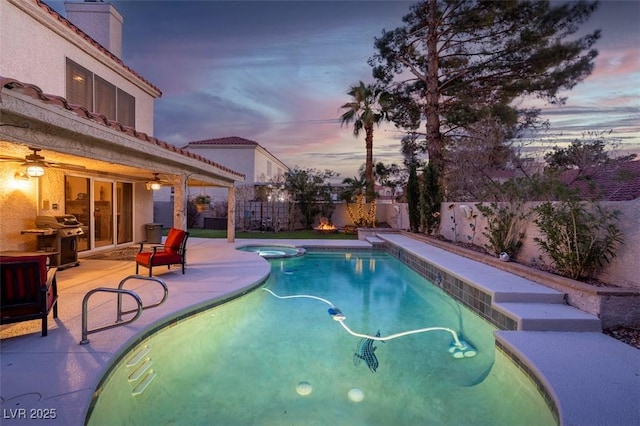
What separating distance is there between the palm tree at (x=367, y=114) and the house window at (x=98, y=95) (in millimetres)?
13591

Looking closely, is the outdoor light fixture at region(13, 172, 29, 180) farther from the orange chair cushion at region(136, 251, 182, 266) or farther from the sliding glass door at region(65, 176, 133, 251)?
the orange chair cushion at region(136, 251, 182, 266)

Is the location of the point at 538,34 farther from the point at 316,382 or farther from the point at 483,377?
the point at 316,382

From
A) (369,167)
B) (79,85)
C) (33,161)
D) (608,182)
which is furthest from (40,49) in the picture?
(369,167)

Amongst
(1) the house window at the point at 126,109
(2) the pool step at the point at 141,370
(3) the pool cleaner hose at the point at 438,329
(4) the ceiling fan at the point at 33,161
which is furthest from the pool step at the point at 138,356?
(1) the house window at the point at 126,109

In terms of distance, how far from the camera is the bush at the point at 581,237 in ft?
20.4

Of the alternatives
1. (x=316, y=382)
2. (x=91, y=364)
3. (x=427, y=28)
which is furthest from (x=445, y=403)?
(x=427, y=28)

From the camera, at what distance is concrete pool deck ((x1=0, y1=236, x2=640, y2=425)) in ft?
10.5

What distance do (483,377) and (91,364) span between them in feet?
16.6

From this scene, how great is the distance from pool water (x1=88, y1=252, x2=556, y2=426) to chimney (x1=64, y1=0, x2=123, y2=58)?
1103 centimetres

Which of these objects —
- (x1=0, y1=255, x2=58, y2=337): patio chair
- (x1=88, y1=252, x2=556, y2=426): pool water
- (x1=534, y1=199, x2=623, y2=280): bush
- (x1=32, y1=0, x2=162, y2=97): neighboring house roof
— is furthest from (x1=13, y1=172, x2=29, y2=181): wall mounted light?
(x1=534, y1=199, x2=623, y2=280): bush

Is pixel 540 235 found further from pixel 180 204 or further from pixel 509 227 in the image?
pixel 180 204

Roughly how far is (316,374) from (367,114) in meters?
18.9

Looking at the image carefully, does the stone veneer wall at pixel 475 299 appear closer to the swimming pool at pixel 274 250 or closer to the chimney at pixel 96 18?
the swimming pool at pixel 274 250

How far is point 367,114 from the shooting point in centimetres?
2177
